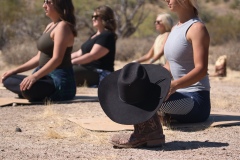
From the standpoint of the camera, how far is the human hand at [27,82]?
804cm

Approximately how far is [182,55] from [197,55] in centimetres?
31

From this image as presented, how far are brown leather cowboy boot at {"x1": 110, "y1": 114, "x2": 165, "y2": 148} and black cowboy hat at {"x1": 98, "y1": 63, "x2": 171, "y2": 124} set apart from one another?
0.18m

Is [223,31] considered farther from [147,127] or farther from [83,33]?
[147,127]

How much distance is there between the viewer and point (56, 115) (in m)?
7.30

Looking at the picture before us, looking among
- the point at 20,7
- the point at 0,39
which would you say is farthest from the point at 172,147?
the point at 20,7

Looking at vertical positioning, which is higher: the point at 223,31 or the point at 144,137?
the point at 144,137

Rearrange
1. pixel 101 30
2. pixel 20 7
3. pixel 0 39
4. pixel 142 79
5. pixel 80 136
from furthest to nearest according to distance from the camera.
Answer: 1. pixel 20 7
2. pixel 0 39
3. pixel 101 30
4. pixel 80 136
5. pixel 142 79

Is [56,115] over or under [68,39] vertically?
under

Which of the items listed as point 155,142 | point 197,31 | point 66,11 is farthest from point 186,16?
point 66,11

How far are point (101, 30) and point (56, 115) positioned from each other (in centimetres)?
332

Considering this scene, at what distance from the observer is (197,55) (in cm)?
595

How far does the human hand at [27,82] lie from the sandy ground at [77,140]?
32 cm

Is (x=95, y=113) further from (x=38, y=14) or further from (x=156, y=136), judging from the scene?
(x=38, y=14)

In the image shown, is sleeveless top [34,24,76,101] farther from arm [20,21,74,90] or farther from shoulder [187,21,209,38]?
shoulder [187,21,209,38]
